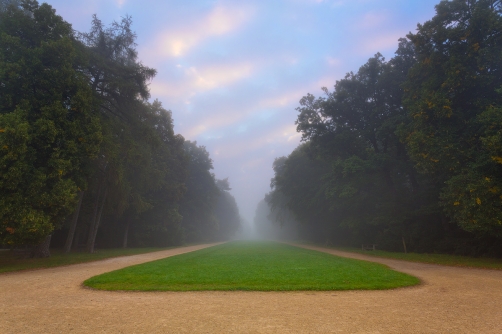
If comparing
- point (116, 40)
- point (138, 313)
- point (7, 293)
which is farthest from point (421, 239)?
point (116, 40)

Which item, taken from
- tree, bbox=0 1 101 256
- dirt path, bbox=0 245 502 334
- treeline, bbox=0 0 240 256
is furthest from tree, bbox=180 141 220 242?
dirt path, bbox=0 245 502 334

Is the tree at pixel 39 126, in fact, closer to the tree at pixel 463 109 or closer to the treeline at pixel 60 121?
the treeline at pixel 60 121

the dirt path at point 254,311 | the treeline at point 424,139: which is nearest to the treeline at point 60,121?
the dirt path at point 254,311

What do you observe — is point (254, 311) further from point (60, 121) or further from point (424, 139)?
point (424, 139)

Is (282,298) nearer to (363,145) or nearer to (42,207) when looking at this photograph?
(42,207)

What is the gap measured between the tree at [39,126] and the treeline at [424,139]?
67.4 ft

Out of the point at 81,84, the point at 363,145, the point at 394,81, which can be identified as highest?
the point at 394,81

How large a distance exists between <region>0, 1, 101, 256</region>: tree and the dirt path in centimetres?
507

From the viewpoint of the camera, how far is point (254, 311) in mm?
6234

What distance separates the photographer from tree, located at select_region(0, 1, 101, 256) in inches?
486

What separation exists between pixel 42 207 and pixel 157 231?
2281cm

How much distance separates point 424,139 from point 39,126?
21.9m

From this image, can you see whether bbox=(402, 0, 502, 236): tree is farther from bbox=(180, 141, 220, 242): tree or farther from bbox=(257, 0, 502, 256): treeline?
bbox=(180, 141, 220, 242): tree

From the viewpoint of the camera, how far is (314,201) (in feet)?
121
